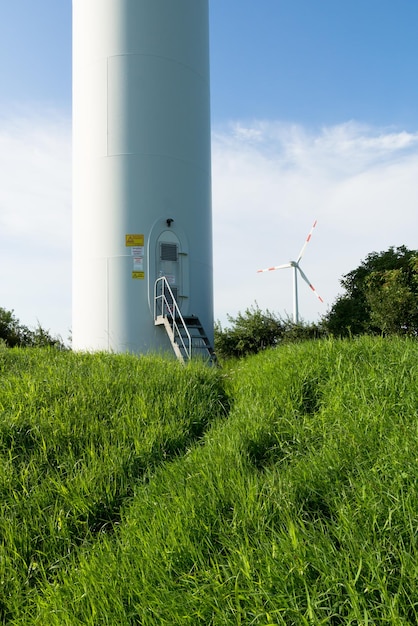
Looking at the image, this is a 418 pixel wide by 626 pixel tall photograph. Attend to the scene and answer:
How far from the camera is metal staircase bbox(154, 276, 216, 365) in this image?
1145 centimetres

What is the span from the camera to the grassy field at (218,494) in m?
Answer: 2.83

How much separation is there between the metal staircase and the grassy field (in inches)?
183

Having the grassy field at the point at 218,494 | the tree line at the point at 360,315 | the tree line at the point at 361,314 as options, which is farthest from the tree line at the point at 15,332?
the grassy field at the point at 218,494

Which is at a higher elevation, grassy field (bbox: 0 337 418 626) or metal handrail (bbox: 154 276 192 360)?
metal handrail (bbox: 154 276 192 360)

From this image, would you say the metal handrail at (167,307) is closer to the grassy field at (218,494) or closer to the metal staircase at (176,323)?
the metal staircase at (176,323)

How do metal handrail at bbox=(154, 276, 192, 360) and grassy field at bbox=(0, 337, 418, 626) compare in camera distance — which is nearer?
grassy field at bbox=(0, 337, 418, 626)

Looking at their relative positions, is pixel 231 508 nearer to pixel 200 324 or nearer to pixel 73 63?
pixel 200 324

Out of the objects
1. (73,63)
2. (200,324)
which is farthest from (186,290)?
(73,63)

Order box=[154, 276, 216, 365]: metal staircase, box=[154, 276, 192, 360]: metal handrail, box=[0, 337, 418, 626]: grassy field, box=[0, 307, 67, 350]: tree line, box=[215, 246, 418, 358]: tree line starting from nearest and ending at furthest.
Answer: box=[0, 337, 418, 626]: grassy field → box=[154, 276, 216, 365]: metal staircase → box=[154, 276, 192, 360]: metal handrail → box=[215, 246, 418, 358]: tree line → box=[0, 307, 67, 350]: tree line

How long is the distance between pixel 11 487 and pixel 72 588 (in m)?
1.50

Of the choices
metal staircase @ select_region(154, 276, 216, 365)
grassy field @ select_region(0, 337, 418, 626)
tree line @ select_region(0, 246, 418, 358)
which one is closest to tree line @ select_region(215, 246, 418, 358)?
tree line @ select_region(0, 246, 418, 358)

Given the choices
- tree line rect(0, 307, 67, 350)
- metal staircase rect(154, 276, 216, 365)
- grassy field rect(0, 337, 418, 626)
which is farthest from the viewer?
tree line rect(0, 307, 67, 350)

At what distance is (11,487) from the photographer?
15.4 feet

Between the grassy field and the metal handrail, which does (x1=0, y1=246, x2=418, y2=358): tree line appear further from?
the grassy field
